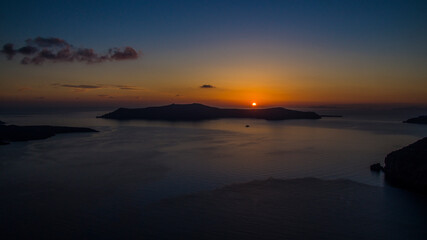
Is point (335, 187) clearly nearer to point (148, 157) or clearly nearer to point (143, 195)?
point (143, 195)

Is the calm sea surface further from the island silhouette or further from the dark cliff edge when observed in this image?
the dark cliff edge

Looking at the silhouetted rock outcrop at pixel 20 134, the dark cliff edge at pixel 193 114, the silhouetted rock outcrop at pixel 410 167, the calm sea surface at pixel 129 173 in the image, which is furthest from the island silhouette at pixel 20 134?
the dark cliff edge at pixel 193 114

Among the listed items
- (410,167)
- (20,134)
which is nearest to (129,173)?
(410,167)

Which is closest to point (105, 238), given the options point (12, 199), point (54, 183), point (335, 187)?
point (12, 199)

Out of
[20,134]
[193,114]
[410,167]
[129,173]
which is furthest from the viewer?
[193,114]

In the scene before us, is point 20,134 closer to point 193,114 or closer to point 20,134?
point 20,134
